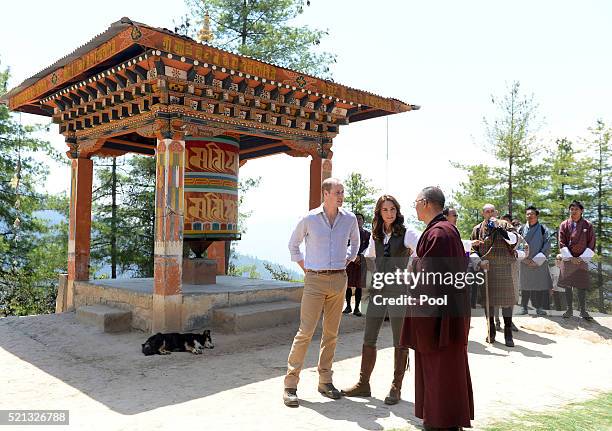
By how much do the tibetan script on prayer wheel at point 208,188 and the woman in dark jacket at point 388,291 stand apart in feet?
15.0

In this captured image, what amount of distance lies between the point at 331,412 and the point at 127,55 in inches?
221

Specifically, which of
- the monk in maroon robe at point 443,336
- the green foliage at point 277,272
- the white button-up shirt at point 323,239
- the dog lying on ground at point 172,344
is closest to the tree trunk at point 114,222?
the green foliage at point 277,272

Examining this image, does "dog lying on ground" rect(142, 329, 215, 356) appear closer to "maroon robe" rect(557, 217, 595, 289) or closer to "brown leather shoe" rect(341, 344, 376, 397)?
"brown leather shoe" rect(341, 344, 376, 397)

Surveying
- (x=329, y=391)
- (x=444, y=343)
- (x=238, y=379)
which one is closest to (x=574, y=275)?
(x=329, y=391)

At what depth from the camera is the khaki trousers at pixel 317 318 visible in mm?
4086

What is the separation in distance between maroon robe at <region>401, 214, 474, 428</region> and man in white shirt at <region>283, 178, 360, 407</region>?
1.24 meters

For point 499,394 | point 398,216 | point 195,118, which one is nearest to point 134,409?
point 398,216

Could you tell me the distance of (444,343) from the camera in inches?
115

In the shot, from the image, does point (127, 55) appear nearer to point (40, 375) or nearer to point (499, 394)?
point (40, 375)

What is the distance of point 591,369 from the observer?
17.9ft

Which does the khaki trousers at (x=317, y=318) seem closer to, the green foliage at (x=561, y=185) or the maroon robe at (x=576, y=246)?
the maroon robe at (x=576, y=246)

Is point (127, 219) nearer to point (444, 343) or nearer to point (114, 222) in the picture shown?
point (114, 222)

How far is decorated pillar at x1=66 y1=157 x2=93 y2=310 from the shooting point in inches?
341

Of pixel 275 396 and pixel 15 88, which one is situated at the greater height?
pixel 15 88
